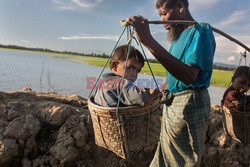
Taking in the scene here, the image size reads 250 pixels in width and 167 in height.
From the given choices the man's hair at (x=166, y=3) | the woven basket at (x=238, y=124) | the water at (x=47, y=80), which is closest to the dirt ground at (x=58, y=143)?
the woven basket at (x=238, y=124)

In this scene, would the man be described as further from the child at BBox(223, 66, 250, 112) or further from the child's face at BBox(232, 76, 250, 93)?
the child's face at BBox(232, 76, 250, 93)

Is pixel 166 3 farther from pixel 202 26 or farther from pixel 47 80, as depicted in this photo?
pixel 47 80

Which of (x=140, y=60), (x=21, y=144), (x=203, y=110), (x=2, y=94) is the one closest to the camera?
(x=203, y=110)

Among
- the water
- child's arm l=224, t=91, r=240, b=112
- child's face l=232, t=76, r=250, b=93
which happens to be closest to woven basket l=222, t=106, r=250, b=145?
child's arm l=224, t=91, r=240, b=112

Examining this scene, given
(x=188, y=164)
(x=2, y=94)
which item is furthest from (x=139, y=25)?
(x=2, y=94)

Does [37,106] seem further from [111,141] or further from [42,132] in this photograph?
[111,141]

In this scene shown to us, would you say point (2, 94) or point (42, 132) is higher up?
point (2, 94)

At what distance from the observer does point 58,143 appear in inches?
142

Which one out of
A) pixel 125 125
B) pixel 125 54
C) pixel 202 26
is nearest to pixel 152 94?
pixel 125 125

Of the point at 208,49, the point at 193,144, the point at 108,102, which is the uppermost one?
the point at 208,49

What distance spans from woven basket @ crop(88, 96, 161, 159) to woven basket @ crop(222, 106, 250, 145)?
1023 millimetres

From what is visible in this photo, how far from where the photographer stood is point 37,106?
3.95 meters

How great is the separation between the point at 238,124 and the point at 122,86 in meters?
1.46

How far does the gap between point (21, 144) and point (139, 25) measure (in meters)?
2.67
